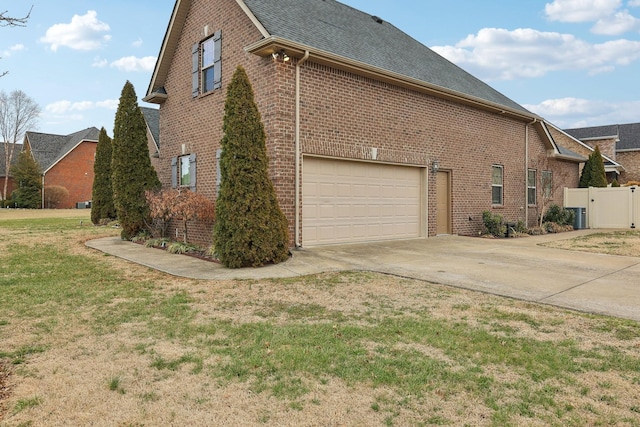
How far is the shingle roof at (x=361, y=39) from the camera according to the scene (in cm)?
1038

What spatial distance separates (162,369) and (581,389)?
10.5ft

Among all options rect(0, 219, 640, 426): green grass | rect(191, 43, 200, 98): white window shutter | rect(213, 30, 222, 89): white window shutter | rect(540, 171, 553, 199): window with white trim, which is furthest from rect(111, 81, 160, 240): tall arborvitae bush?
rect(540, 171, 553, 199): window with white trim

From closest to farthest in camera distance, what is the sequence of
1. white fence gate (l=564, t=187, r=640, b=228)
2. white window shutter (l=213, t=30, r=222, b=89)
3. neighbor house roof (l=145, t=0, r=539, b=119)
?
neighbor house roof (l=145, t=0, r=539, b=119) < white window shutter (l=213, t=30, r=222, b=89) < white fence gate (l=564, t=187, r=640, b=228)

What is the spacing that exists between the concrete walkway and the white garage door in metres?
0.51

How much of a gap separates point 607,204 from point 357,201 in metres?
13.5

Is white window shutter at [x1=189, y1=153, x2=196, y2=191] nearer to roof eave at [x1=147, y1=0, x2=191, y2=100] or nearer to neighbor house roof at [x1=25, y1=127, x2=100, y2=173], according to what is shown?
roof eave at [x1=147, y1=0, x2=191, y2=100]

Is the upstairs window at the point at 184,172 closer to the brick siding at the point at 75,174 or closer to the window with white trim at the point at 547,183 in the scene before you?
the window with white trim at the point at 547,183

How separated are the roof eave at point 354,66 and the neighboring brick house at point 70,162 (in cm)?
3884

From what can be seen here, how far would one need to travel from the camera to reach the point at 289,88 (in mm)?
9695

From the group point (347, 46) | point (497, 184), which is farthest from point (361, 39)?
point (497, 184)

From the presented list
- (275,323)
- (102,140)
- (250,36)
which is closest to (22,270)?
(275,323)

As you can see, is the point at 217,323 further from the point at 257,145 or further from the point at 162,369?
the point at 257,145

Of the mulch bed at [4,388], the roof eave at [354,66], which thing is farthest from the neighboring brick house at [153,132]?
the mulch bed at [4,388]

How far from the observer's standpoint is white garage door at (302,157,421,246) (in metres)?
10.5
